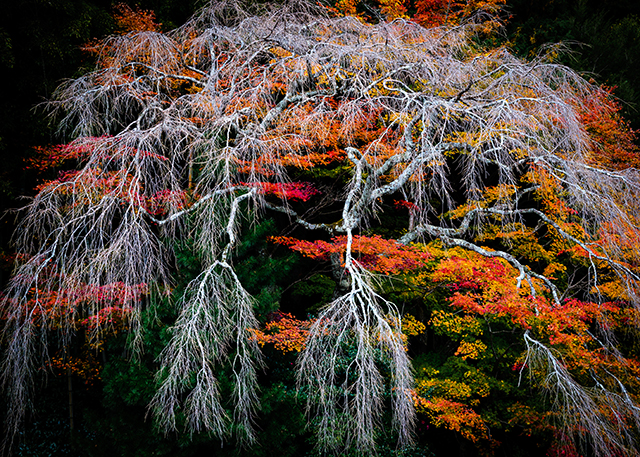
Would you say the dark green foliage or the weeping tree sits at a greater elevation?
the dark green foliage

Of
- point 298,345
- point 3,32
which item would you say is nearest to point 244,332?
point 298,345

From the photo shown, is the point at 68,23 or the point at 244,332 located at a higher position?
the point at 68,23

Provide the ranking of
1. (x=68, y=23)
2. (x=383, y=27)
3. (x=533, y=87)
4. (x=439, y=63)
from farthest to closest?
(x=68, y=23), (x=383, y=27), (x=439, y=63), (x=533, y=87)

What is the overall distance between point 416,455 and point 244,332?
11.5 feet

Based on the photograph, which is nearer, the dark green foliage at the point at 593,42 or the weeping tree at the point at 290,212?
the weeping tree at the point at 290,212

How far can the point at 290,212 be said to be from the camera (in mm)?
5277

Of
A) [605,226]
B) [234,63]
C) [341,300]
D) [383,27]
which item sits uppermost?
[383,27]

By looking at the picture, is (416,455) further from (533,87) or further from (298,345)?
(533,87)

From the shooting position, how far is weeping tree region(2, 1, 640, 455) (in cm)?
322

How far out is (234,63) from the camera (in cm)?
509

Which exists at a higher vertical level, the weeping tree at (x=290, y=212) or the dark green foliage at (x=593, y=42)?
the dark green foliage at (x=593, y=42)

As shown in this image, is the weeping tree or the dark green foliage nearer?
the weeping tree

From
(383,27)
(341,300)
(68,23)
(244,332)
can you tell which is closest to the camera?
(341,300)

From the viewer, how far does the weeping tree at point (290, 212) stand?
10.6 feet
